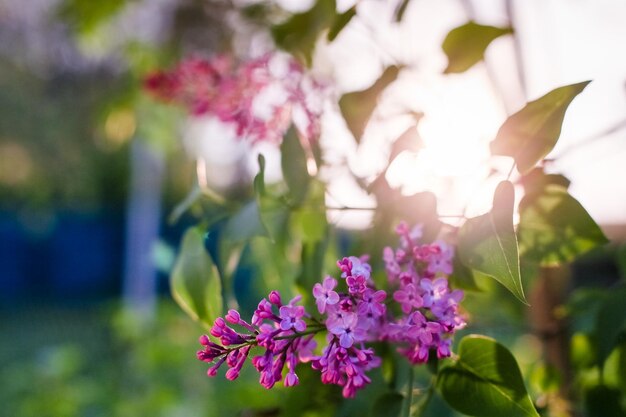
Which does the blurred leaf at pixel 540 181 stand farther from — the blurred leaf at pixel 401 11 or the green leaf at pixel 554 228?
the blurred leaf at pixel 401 11

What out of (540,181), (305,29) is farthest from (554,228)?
(305,29)

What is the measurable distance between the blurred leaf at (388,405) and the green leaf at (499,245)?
0.09m

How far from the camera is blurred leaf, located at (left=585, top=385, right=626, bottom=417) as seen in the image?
1.57ft

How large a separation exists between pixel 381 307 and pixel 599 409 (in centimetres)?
24

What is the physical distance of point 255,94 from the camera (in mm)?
601

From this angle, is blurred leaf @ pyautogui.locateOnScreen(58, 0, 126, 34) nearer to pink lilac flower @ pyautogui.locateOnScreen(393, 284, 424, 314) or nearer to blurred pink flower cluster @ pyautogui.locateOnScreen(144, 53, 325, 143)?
blurred pink flower cluster @ pyautogui.locateOnScreen(144, 53, 325, 143)

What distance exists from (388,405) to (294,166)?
0.17m

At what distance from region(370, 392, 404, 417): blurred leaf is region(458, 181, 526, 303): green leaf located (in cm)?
9

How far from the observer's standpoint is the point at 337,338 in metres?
0.33

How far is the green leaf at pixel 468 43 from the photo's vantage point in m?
0.45

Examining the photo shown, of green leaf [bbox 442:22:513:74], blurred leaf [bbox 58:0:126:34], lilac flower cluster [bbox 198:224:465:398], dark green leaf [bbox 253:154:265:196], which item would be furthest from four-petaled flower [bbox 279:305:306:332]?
blurred leaf [bbox 58:0:126:34]

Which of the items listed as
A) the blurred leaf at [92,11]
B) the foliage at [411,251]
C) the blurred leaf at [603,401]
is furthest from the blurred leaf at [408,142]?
the blurred leaf at [92,11]

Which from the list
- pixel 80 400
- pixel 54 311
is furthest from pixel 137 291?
pixel 80 400

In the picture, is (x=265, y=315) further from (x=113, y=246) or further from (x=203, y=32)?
(x=113, y=246)
